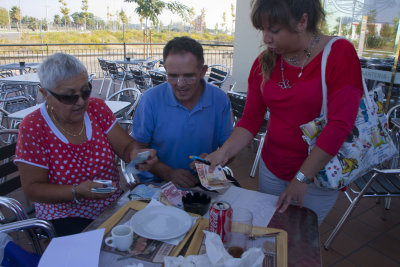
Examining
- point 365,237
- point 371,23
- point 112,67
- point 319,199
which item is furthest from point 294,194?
point 112,67

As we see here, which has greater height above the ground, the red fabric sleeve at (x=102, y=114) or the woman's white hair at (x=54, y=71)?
the woman's white hair at (x=54, y=71)

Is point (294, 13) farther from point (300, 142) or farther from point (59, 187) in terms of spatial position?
point (59, 187)

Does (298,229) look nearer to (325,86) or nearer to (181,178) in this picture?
(325,86)

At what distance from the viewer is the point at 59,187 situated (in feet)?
5.20

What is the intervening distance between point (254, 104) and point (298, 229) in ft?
2.42

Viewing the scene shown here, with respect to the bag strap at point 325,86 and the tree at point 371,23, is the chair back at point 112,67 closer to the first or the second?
the tree at point 371,23

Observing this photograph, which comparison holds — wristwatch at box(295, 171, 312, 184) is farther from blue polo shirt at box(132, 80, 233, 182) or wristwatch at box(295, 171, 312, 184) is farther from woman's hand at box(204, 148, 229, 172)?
blue polo shirt at box(132, 80, 233, 182)

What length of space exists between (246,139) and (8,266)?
4.18 feet

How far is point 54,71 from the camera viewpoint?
1.59 metres

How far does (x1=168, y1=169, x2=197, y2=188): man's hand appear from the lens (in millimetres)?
1778

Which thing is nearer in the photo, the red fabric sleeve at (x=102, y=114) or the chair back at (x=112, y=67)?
the red fabric sleeve at (x=102, y=114)

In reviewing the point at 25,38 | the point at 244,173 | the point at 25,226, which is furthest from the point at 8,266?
the point at 25,38

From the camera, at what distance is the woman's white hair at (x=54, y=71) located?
1.60 meters

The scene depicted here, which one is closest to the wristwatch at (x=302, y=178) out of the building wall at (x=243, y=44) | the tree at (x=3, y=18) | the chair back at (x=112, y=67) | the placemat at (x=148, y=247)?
the placemat at (x=148, y=247)
